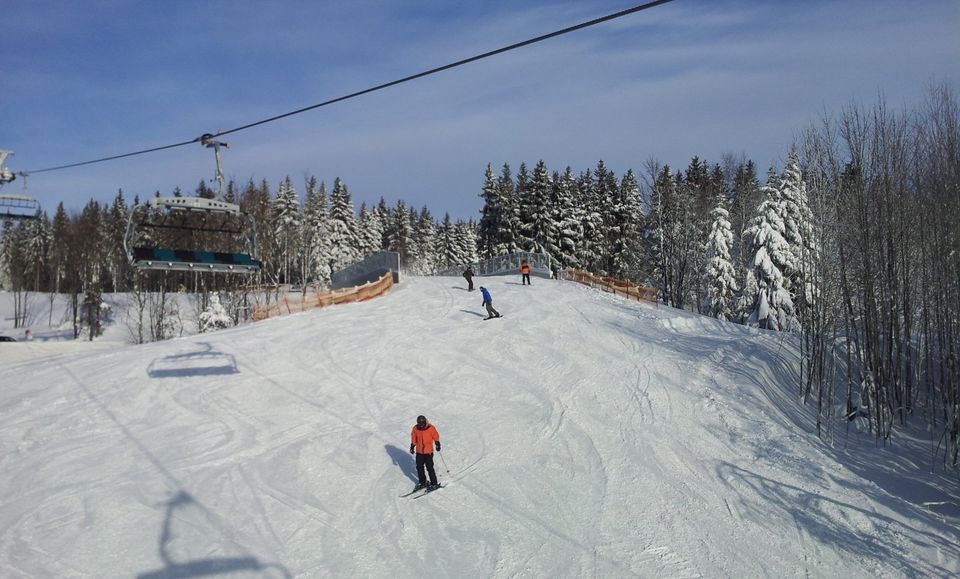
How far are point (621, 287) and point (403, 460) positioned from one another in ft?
71.5

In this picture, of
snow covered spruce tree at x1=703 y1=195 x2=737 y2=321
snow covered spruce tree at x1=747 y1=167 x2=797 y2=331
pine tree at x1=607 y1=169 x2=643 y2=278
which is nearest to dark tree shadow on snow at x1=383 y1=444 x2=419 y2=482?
snow covered spruce tree at x1=747 y1=167 x2=797 y2=331

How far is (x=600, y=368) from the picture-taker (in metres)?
18.8

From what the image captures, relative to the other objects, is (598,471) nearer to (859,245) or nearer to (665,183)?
(859,245)

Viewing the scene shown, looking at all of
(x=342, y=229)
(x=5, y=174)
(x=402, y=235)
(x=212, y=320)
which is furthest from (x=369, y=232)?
(x=5, y=174)

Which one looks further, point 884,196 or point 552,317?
point 552,317

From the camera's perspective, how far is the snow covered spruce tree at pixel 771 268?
32.0m

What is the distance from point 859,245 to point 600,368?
27.3ft

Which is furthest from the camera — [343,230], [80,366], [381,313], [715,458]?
[343,230]

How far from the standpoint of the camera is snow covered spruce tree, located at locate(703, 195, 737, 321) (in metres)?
37.6

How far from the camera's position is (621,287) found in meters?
32.5

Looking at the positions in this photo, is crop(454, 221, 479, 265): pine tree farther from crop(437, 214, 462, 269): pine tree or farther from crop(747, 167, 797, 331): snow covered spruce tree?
crop(747, 167, 797, 331): snow covered spruce tree

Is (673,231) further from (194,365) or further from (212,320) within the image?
(194,365)

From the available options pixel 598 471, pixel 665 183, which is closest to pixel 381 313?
pixel 598 471

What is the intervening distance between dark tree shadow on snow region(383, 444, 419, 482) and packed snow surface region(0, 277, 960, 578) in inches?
2.2
